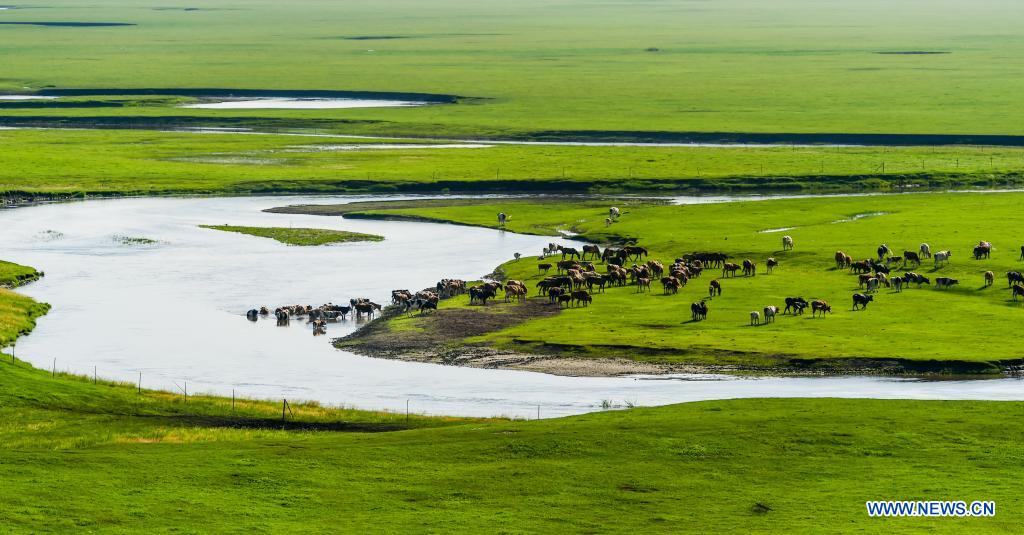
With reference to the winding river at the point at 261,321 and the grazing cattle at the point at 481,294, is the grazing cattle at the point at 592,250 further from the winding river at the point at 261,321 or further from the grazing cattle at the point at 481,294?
the grazing cattle at the point at 481,294

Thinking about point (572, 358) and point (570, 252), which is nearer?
point (572, 358)

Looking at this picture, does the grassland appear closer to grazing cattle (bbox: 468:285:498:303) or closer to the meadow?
grazing cattle (bbox: 468:285:498:303)

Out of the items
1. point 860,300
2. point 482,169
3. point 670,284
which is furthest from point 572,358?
point 482,169

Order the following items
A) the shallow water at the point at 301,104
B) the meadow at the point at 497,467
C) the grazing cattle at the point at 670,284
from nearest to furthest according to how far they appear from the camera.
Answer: the meadow at the point at 497,467, the grazing cattle at the point at 670,284, the shallow water at the point at 301,104

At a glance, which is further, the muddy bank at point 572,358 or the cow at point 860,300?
the cow at point 860,300

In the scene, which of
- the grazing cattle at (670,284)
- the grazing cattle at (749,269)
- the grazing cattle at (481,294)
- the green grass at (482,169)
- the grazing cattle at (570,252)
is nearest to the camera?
the grazing cattle at (481,294)

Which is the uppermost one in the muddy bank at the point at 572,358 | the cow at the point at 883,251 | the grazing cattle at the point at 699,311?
the cow at the point at 883,251

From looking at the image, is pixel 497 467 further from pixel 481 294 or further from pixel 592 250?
pixel 592 250

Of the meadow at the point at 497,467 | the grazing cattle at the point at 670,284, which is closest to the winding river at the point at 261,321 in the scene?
the meadow at the point at 497,467

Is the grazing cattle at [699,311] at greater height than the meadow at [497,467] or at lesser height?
greater
